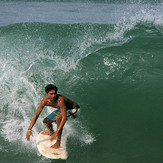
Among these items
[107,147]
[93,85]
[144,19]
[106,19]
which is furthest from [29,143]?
[106,19]

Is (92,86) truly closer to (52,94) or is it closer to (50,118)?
(50,118)

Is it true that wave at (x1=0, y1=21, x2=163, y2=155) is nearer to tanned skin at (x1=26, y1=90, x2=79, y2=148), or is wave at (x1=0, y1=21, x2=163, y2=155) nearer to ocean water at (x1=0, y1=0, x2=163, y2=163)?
ocean water at (x1=0, y1=0, x2=163, y2=163)

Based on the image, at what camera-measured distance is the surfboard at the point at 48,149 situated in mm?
4238

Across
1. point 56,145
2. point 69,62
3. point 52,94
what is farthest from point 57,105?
point 69,62

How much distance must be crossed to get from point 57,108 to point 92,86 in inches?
121

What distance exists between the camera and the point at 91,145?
462 cm

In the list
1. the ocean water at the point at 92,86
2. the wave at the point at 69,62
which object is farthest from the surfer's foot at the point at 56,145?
the wave at the point at 69,62

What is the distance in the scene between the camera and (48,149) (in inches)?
172

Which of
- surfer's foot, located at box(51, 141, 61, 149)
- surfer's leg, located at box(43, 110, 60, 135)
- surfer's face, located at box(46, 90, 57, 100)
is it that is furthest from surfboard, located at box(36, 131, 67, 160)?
surfer's face, located at box(46, 90, 57, 100)

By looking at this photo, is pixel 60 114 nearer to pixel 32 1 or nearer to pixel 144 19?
pixel 144 19

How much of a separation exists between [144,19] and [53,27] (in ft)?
20.1

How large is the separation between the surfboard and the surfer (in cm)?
10

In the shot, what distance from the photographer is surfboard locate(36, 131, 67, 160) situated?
13.9ft

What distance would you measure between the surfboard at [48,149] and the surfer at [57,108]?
0.10 meters
